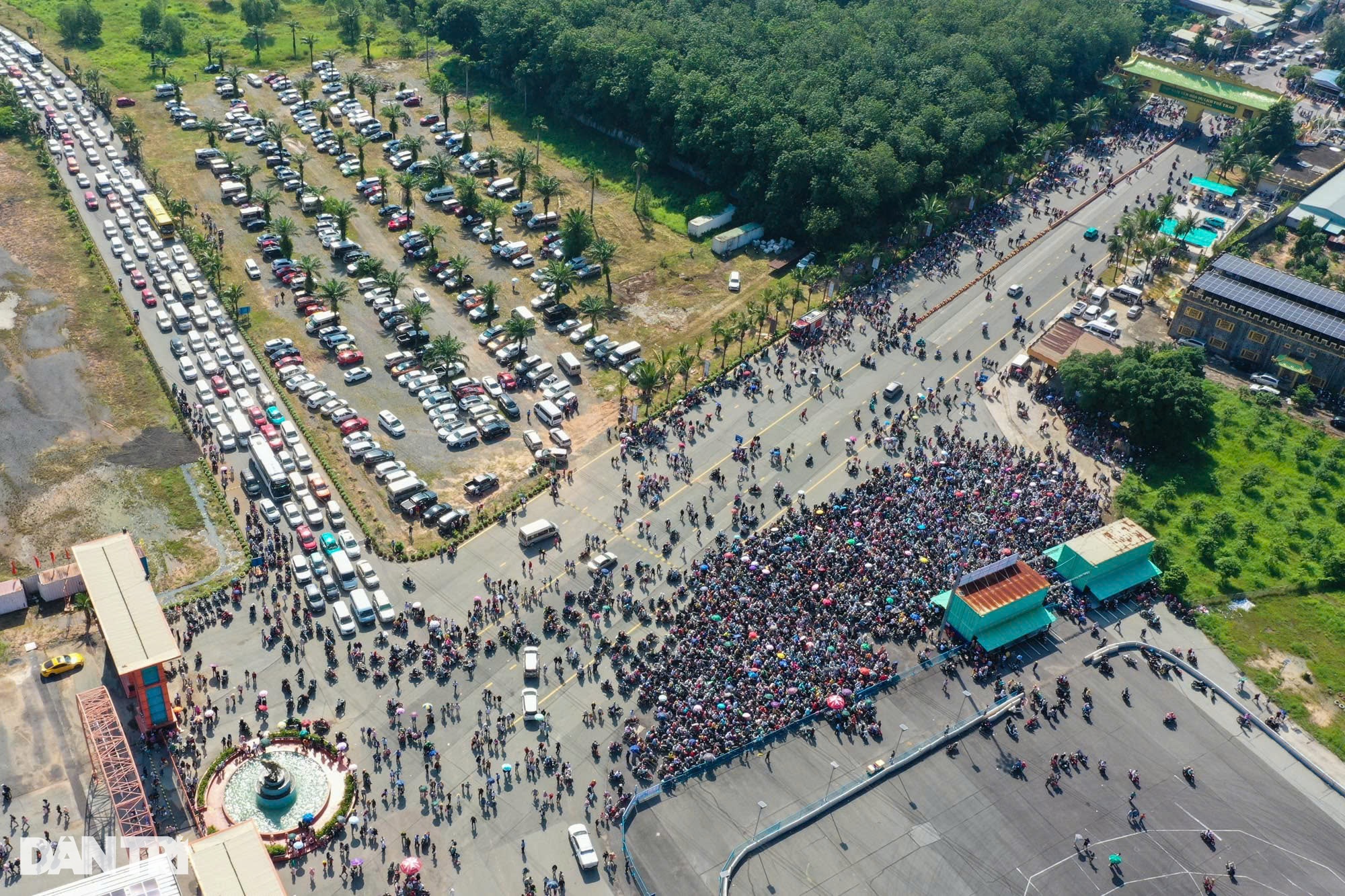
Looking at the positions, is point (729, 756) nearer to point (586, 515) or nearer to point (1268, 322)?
point (586, 515)

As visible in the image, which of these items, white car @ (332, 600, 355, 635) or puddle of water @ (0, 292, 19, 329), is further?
puddle of water @ (0, 292, 19, 329)

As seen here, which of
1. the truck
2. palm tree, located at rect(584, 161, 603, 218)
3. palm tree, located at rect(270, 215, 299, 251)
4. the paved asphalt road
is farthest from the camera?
palm tree, located at rect(584, 161, 603, 218)

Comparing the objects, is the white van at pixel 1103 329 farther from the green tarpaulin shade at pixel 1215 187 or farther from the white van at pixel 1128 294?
the green tarpaulin shade at pixel 1215 187

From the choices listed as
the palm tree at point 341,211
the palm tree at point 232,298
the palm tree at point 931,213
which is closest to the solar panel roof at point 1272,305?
the palm tree at point 931,213

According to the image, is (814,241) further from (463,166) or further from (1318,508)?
(1318,508)

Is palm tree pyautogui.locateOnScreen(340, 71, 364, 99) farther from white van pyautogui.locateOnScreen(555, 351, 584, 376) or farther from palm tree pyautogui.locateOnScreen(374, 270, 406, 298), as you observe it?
white van pyautogui.locateOnScreen(555, 351, 584, 376)

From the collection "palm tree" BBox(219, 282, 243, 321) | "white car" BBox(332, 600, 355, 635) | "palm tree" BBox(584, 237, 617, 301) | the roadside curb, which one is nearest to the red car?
"palm tree" BBox(219, 282, 243, 321)

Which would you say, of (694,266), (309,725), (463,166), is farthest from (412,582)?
(463,166)
